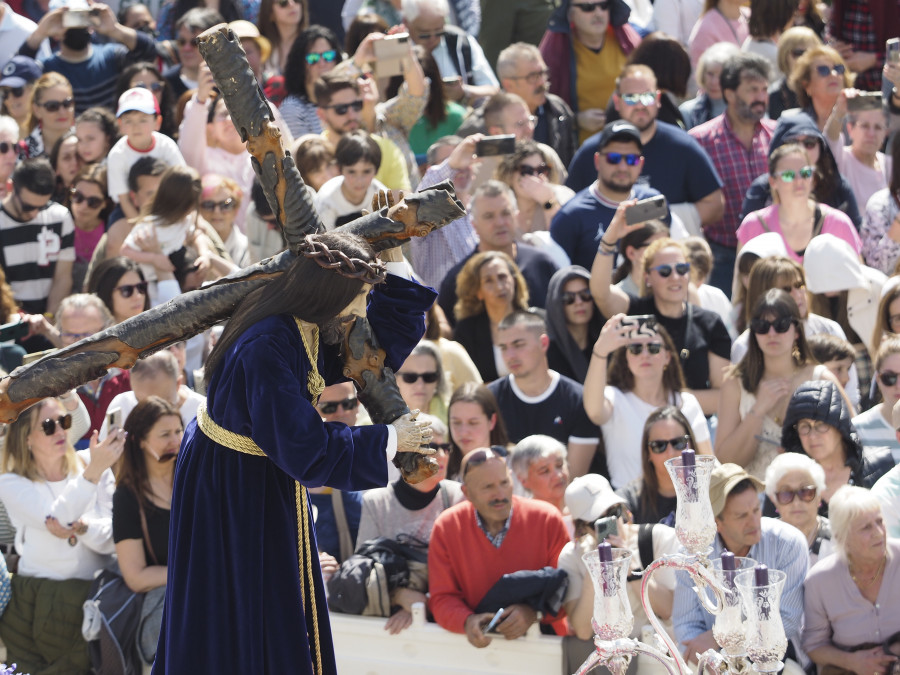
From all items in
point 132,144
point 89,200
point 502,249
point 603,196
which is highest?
point 132,144

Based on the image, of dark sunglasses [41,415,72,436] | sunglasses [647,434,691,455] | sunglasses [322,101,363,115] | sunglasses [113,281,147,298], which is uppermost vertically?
sunglasses [322,101,363,115]

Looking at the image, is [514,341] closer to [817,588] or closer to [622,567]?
[817,588]

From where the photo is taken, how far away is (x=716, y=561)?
5816mm

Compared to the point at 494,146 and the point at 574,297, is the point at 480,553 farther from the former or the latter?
the point at 494,146

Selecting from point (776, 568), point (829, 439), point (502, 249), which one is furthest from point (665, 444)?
point (502, 249)

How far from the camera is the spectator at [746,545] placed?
578 cm

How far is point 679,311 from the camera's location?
760 cm

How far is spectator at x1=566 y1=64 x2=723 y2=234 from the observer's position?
9.05 m

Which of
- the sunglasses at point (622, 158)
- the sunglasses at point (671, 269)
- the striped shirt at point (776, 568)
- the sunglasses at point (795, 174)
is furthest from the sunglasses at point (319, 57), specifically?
the striped shirt at point (776, 568)

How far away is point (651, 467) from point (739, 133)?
375 cm

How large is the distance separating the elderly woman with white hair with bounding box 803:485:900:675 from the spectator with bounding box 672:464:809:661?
0.20ft

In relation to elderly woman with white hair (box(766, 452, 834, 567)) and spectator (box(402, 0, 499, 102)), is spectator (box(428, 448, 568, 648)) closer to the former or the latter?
elderly woman with white hair (box(766, 452, 834, 567))

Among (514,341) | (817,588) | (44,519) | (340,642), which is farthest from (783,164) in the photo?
(44,519)

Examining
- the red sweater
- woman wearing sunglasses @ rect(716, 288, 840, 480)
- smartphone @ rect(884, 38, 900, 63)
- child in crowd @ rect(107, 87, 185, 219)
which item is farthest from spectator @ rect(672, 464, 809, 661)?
child in crowd @ rect(107, 87, 185, 219)
